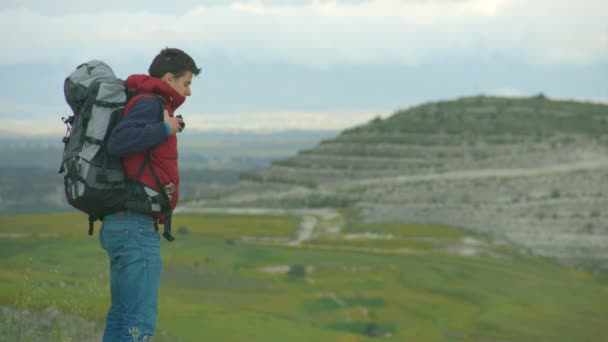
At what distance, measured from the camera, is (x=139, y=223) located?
947 centimetres

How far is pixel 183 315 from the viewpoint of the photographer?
61.9ft

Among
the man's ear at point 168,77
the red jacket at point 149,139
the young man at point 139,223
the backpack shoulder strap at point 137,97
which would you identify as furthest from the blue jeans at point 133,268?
the man's ear at point 168,77

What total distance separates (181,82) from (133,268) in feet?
6.41

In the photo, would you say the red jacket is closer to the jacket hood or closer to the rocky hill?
the jacket hood

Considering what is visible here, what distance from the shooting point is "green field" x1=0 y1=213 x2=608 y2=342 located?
18.4 m

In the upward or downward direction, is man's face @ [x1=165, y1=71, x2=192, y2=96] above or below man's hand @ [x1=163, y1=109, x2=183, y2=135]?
above

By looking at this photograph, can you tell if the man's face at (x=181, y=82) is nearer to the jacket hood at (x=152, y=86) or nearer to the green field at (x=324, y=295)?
the jacket hood at (x=152, y=86)

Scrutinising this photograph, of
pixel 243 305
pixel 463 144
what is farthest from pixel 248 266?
pixel 463 144

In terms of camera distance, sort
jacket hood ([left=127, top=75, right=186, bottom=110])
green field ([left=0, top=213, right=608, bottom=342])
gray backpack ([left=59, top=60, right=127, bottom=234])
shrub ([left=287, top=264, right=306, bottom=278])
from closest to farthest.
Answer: gray backpack ([left=59, top=60, right=127, bottom=234]), jacket hood ([left=127, top=75, right=186, bottom=110]), green field ([left=0, top=213, right=608, bottom=342]), shrub ([left=287, top=264, right=306, bottom=278])

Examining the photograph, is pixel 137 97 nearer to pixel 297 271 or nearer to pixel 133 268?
pixel 133 268

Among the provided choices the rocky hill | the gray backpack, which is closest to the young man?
the gray backpack

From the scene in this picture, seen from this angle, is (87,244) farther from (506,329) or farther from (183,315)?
(183,315)

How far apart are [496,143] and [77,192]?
109 metres

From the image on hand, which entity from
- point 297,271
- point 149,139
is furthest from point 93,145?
point 297,271
